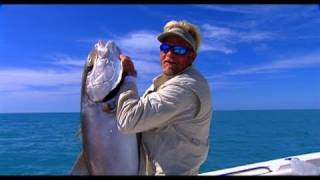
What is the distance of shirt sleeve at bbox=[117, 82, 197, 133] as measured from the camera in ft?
11.6

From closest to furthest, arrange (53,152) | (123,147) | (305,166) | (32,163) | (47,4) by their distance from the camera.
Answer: (47,4), (123,147), (305,166), (32,163), (53,152)

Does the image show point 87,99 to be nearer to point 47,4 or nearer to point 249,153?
point 47,4

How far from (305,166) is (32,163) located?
19533 millimetres

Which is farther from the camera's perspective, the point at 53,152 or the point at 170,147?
the point at 53,152

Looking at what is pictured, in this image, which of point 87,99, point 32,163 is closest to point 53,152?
point 32,163

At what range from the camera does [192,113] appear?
3670 millimetres

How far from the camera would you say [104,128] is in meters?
3.88

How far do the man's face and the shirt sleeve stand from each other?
8.1 inches

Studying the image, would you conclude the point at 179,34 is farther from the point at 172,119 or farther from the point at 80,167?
the point at 80,167

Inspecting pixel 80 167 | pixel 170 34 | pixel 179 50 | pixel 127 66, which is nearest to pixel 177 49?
pixel 179 50

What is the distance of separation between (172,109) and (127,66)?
53cm

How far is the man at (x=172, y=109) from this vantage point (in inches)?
141

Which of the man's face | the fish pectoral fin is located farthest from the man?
the fish pectoral fin

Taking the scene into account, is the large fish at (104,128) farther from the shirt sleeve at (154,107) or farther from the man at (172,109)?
the shirt sleeve at (154,107)
